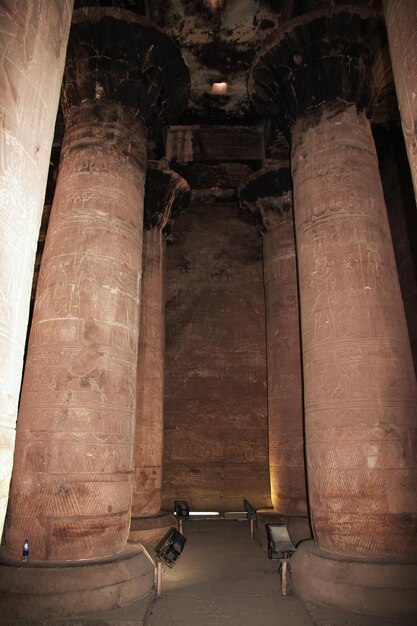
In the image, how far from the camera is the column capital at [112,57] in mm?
6660

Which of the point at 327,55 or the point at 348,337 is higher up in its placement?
the point at 327,55

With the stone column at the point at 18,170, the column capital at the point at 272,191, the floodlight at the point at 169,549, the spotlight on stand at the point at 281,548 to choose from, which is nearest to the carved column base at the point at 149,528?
the floodlight at the point at 169,549

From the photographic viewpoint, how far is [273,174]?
9953 millimetres

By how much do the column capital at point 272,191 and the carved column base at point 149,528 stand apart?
6525mm

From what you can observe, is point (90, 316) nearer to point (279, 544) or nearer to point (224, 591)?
point (279, 544)

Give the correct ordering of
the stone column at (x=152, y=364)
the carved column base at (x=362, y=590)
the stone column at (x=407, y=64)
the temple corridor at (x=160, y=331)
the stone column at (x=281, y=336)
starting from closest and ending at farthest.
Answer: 1. the stone column at (x=407, y=64)
2. the temple corridor at (x=160, y=331)
3. the carved column base at (x=362, y=590)
4. the stone column at (x=152, y=364)
5. the stone column at (x=281, y=336)

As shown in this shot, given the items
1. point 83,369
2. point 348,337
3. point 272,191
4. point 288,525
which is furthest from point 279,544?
point 272,191

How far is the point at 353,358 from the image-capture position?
203 inches

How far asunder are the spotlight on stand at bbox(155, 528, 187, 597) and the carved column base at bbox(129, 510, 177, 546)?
8.08 ft

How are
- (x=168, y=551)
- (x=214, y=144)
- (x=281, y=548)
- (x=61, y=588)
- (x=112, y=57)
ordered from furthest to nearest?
(x=214, y=144), (x=112, y=57), (x=281, y=548), (x=168, y=551), (x=61, y=588)

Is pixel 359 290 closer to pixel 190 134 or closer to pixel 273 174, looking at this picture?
pixel 273 174

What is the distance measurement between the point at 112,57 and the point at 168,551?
6.97m

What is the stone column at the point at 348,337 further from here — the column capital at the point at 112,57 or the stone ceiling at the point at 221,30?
the column capital at the point at 112,57

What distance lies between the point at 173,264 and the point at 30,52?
35.5 ft
